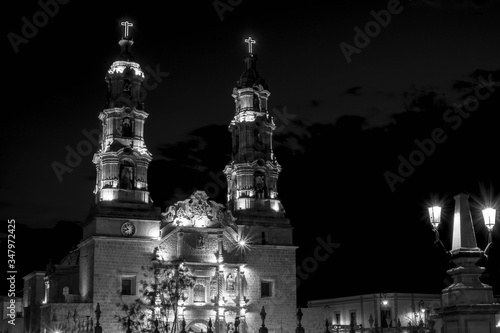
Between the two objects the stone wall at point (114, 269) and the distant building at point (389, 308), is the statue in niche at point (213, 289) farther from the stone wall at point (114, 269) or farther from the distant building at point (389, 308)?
the distant building at point (389, 308)

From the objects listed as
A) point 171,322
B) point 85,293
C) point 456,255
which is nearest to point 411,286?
point 171,322

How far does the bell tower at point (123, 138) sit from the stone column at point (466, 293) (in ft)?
115

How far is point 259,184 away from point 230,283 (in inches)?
320

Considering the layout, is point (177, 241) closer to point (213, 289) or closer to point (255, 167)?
point (213, 289)

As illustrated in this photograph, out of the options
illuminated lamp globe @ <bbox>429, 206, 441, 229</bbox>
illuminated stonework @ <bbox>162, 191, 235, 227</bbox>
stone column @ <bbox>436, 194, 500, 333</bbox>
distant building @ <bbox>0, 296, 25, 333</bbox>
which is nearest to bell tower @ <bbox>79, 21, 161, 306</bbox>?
illuminated stonework @ <bbox>162, 191, 235, 227</bbox>

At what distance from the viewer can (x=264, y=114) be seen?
2189 inches

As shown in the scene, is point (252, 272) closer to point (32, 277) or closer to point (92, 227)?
point (92, 227)

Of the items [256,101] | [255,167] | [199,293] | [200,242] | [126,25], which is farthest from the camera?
[256,101]

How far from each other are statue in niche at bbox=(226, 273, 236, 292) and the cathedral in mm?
71

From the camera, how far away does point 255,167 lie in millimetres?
54219

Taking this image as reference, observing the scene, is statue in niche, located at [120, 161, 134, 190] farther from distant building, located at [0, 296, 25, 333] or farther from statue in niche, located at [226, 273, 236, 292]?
distant building, located at [0, 296, 25, 333]

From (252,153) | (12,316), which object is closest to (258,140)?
(252,153)

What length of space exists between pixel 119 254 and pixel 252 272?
A: 9775 millimetres

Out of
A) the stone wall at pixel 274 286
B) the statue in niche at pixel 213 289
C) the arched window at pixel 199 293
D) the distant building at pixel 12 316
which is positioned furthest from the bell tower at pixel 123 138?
the distant building at pixel 12 316
